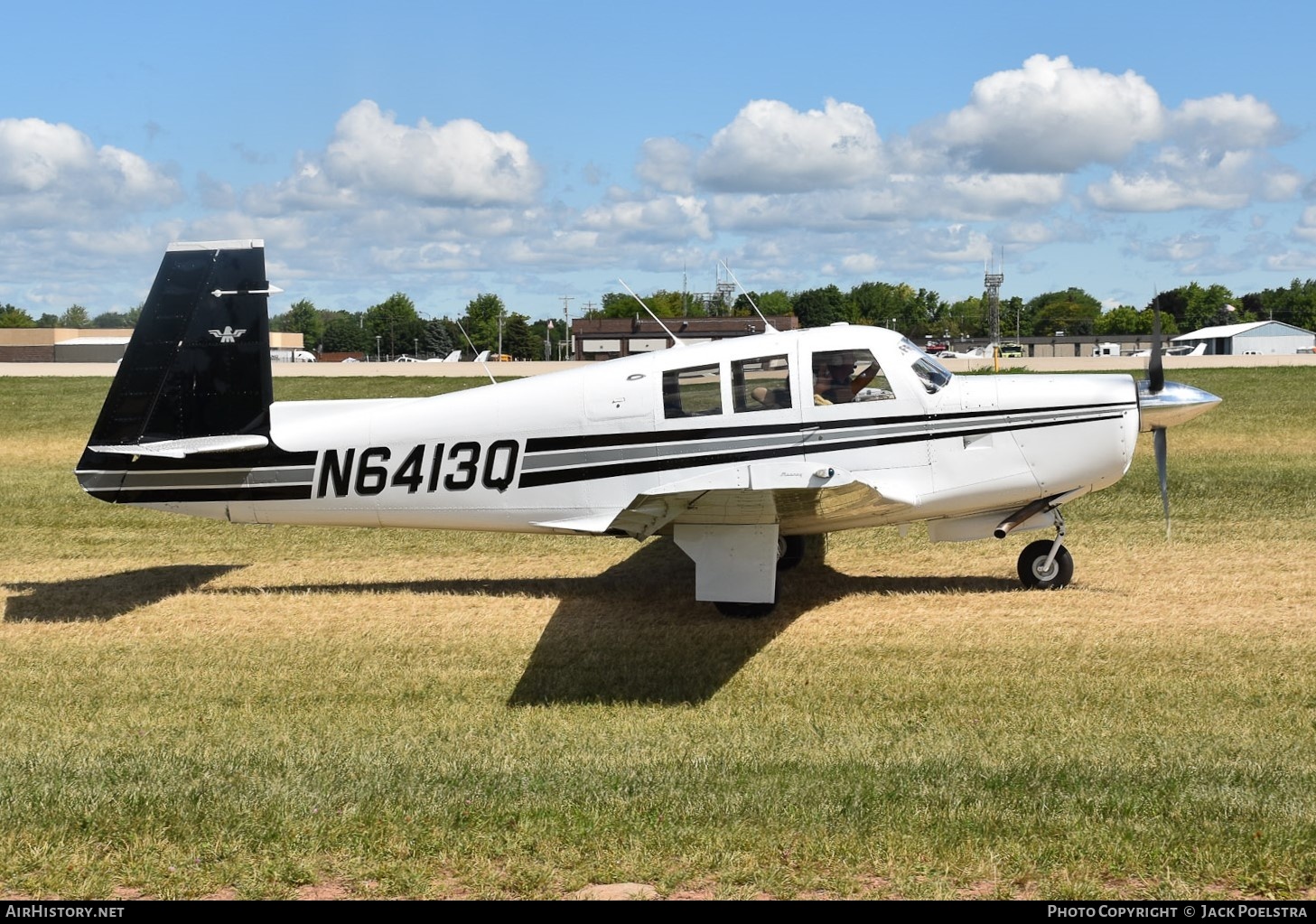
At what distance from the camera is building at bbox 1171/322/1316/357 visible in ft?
366

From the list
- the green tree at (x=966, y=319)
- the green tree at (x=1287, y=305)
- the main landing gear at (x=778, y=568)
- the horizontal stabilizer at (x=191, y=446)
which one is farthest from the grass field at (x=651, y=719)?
the green tree at (x=1287, y=305)

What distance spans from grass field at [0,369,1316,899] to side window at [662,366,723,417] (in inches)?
71.4

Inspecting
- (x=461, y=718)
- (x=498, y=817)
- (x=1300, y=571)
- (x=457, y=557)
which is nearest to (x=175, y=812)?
(x=498, y=817)

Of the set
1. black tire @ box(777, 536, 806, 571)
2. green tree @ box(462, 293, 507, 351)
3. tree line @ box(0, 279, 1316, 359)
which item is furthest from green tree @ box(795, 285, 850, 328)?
black tire @ box(777, 536, 806, 571)

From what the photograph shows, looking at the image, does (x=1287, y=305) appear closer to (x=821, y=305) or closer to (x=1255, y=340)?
(x=1255, y=340)

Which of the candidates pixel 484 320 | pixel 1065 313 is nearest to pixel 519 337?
pixel 484 320

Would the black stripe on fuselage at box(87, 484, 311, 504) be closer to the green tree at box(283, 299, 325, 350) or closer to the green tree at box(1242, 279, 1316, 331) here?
the green tree at box(283, 299, 325, 350)

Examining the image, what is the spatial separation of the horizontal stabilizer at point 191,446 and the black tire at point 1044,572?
272 inches

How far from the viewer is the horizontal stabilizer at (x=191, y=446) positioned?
10.3m

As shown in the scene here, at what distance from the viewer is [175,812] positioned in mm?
5734

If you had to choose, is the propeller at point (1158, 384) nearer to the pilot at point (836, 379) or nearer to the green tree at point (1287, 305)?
the pilot at point (836, 379)

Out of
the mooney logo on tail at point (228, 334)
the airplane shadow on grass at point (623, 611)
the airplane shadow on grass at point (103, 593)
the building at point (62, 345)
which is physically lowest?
the airplane shadow on grass at point (623, 611)

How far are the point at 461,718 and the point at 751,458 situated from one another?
11.1 feet

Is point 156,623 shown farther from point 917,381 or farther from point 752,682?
point 917,381
